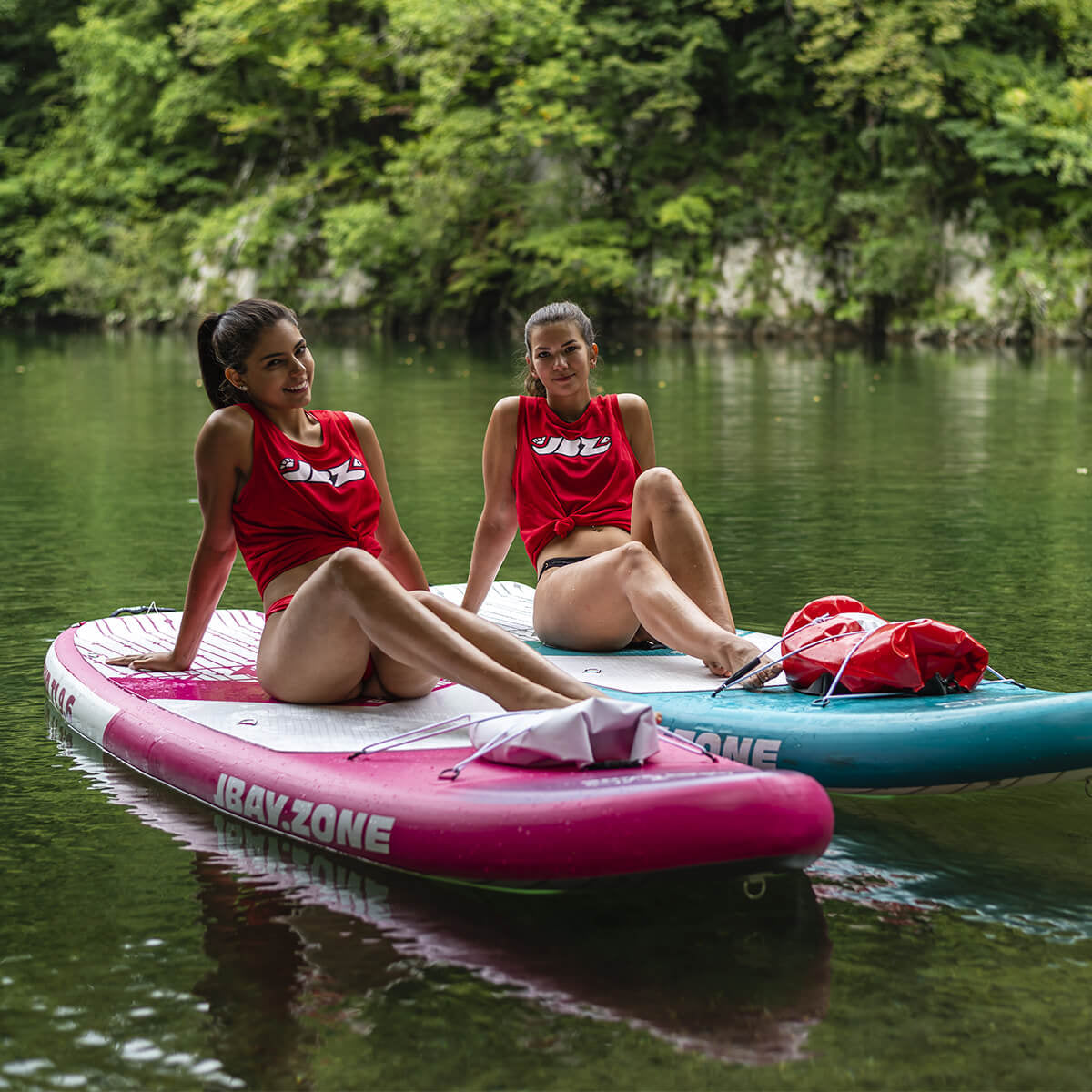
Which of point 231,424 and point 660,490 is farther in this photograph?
point 660,490

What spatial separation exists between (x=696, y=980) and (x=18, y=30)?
3921cm

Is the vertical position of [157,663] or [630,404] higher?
[630,404]

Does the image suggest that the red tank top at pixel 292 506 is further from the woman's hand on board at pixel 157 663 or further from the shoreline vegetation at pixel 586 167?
the shoreline vegetation at pixel 586 167

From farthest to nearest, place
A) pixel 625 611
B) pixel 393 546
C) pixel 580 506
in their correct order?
pixel 580 506, pixel 625 611, pixel 393 546

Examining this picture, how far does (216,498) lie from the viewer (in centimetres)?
382

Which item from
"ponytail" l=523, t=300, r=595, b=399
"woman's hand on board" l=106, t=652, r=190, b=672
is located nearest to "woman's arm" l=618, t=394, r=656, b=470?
"ponytail" l=523, t=300, r=595, b=399

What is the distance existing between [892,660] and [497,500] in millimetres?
1537

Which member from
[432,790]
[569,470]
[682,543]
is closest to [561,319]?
[569,470]

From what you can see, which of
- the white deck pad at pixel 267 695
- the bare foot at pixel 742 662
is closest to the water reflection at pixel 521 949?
the white deck pad at pixel 267 695

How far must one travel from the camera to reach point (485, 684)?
10.7 feet

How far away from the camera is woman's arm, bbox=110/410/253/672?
12.4ft

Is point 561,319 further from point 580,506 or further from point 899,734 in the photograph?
point 899,734

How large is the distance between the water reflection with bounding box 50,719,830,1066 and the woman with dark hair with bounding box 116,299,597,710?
1.70ft

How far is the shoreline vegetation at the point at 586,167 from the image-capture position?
82.5 feet
